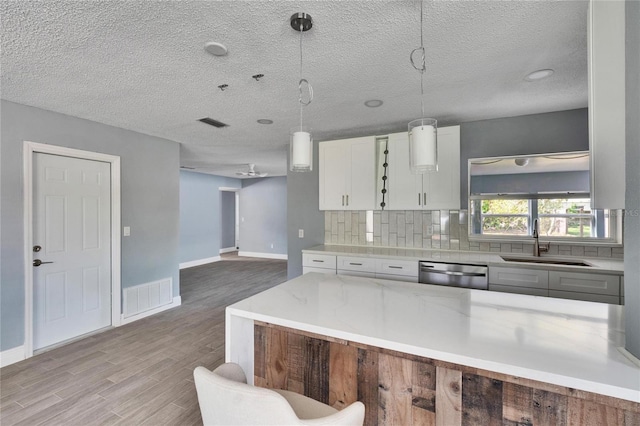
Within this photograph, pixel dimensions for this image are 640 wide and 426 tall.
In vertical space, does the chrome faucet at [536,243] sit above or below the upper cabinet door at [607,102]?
below

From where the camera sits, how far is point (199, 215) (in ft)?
24.8

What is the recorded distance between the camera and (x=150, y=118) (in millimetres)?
3225

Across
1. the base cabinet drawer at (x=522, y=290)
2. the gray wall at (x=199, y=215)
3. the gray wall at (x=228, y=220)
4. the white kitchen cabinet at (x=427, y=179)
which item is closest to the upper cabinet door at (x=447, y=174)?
the white kitchen cabinet at (x=427, y=179)

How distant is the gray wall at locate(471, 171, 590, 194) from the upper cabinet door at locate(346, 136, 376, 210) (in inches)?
47.0

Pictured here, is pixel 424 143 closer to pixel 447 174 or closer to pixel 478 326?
pixel 478 326

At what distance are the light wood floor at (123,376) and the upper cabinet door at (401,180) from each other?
8.49 ft

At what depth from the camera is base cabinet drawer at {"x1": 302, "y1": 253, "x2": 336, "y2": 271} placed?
3.46 metres

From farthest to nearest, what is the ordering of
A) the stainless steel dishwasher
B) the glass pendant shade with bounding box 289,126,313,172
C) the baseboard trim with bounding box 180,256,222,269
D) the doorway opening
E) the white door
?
the doorway opening, the baseboard trim with bounding box 180,256,222,269, the white door, the stainless steel dishwasher, the glass pendant shade with bounding box 289,126,313,172

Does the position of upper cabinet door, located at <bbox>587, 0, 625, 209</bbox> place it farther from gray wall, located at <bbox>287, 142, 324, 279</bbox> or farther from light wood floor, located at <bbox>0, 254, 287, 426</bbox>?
gray wall, located at <bbox>287, 142, 324, 279</bbox>

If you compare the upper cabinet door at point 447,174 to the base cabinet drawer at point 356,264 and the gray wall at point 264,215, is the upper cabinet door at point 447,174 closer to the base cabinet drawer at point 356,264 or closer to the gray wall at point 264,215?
the base cabinet drawer at point 356,264

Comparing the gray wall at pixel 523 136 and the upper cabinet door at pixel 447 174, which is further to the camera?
the upper cabinet door at pixel 447 174

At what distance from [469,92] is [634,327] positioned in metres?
2.20

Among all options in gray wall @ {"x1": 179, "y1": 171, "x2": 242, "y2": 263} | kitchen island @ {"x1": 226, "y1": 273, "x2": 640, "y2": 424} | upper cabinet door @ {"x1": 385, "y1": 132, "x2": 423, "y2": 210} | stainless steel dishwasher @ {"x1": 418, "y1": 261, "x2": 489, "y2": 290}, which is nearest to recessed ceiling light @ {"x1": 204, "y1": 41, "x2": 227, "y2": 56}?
kitchen island @ {"x1": 226, "y1": 273, "x2": 640, "y2": 424}

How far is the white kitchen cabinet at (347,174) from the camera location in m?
3.63
